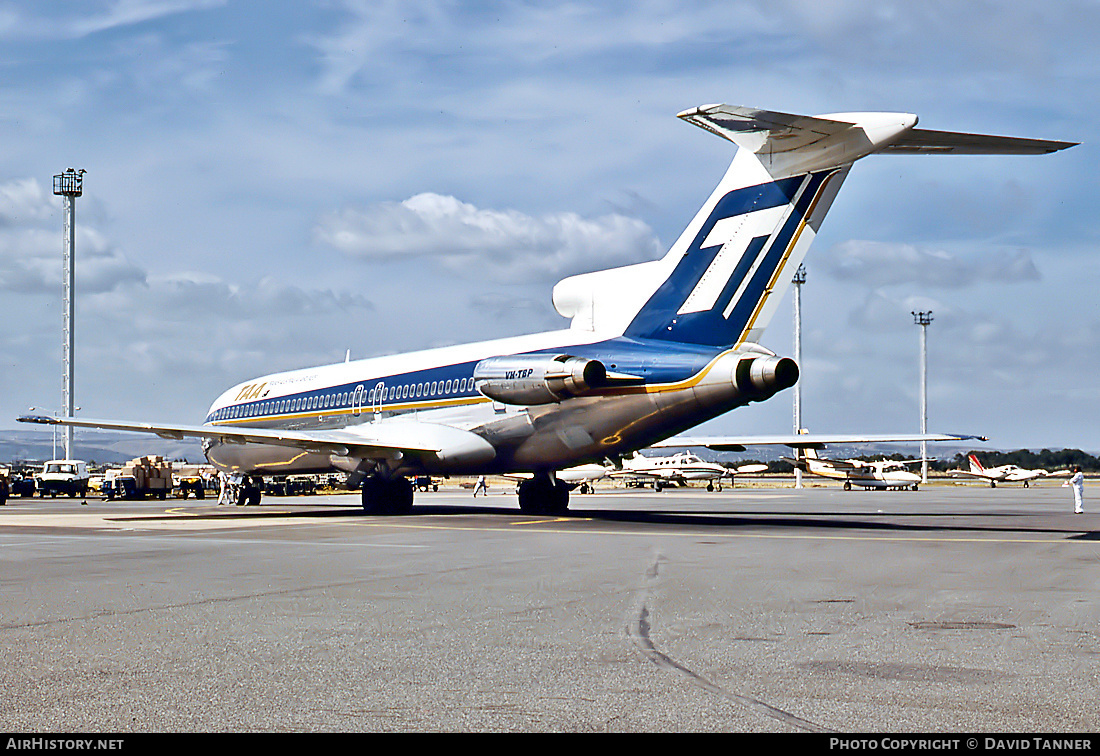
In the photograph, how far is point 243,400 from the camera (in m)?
36.7

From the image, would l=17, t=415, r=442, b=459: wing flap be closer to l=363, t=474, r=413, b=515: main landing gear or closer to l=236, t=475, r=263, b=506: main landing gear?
l=363, t=474, r=413, b=515: main landing gear

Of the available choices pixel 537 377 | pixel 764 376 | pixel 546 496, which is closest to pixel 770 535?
pixel 764 376

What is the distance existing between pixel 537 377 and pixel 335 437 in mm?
6620

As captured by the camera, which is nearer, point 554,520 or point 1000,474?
point 554,520

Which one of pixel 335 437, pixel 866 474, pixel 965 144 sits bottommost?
pixel 866 474

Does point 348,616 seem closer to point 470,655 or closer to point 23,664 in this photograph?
point 470,655

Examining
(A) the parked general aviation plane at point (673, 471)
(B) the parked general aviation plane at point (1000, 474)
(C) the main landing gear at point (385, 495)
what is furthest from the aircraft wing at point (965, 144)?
(B) the parked general aviation plane at point (1000, 474)

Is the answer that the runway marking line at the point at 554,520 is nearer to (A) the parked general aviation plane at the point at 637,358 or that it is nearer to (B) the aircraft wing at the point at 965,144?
(A) the parked general aviation plane at the point at 637,358

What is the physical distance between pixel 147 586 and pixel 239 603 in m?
1.93

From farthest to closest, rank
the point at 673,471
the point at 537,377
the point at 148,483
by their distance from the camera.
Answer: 1. the point at 673,471
2. the point at 148,483
3. the point at 537,377

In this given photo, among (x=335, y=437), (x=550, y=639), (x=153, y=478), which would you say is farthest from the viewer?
(x=153, y=478)

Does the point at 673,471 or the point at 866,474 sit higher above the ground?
the point at 673,471

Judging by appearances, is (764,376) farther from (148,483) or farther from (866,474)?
(866,474)

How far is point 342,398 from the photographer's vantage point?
103ft
